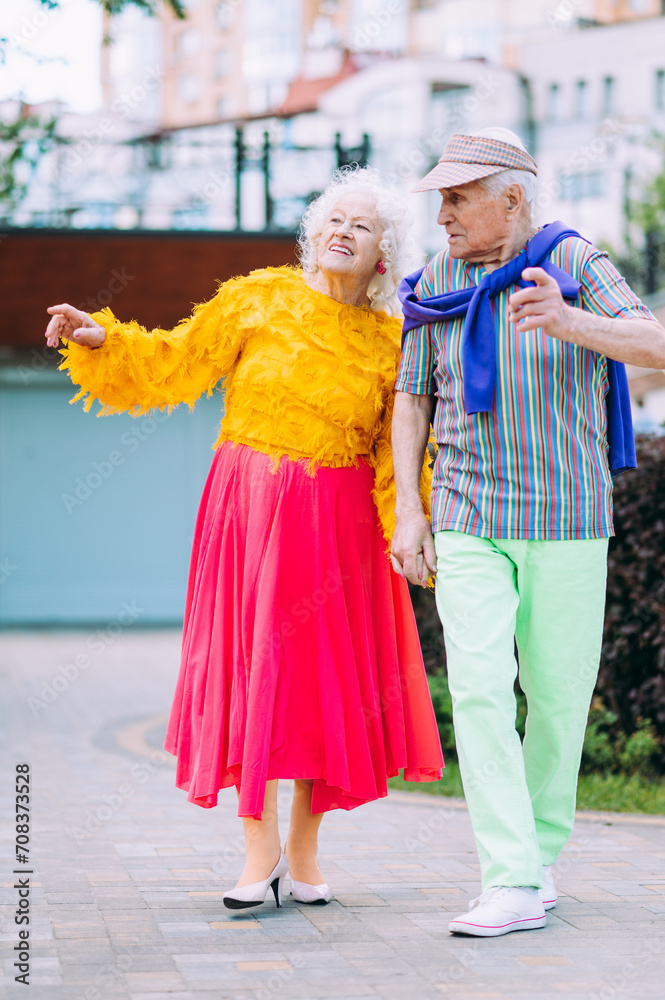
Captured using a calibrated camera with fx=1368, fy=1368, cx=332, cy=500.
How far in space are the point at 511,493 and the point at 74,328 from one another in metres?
1.34

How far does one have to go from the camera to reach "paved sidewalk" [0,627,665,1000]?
313 centimetres

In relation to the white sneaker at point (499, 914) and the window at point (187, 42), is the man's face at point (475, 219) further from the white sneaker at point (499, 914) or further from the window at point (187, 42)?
the window at point (187, 42)

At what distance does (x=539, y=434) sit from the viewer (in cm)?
360

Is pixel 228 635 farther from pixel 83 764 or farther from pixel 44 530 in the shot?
pixel 44 530

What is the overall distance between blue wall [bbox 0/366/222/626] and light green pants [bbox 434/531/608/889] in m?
11.8

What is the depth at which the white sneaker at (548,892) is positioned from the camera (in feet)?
12.5

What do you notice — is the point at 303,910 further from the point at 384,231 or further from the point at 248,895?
the point at 384,231

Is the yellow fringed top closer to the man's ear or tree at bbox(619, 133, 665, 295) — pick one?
the man's ear

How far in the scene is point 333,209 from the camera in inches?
159

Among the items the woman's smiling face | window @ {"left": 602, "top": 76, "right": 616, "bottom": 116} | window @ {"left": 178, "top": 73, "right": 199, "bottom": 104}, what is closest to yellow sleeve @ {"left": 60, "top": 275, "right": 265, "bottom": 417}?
the woman's smiling face

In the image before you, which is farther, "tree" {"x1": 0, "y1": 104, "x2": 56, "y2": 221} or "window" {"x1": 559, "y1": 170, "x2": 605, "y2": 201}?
"window" {"x1": 559, "y1": 170, "x2": 605, "y2": 201}

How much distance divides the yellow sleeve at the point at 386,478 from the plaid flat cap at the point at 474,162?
27.2 inches

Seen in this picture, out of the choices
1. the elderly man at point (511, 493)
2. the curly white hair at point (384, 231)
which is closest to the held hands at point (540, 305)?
the elderly man at point (511, 493)

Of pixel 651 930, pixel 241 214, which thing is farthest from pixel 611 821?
pixel 241 214
